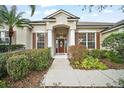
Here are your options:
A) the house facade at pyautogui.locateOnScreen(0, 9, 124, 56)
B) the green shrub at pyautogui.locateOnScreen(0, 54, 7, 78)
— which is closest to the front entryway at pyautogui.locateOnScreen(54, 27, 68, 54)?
the house facade at pyautogui.locateOnScreen(0, 9, 124, 56)

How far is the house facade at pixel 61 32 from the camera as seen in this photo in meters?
17.9

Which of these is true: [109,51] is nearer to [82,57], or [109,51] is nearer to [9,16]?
[82,57]

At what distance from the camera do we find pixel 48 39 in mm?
17891

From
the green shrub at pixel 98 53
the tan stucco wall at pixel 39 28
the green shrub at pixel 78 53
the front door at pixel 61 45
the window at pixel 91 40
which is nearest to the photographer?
the green shrub at pixel 78 53

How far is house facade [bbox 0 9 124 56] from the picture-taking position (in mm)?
17891

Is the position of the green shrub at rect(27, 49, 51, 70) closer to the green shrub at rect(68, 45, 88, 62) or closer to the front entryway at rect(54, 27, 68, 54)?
the green shrub at rect(68, 45, 88, 62)

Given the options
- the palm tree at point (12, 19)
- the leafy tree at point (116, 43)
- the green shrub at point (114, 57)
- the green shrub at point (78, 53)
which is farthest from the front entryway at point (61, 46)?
the palm tree at point (12, 19)

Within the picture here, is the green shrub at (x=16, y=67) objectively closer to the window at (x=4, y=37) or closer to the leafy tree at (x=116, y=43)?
the leafy tree at (x=116, y=43)

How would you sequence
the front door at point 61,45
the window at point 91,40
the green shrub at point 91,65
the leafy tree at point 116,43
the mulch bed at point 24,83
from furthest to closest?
1. the window at point 91,40
2. the front door at point 61,45
3. the leafy tree at point 116,43
4. the green shrub at point 91,65
5. the mulch bed at point 24,83

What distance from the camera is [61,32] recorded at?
60.4 feet

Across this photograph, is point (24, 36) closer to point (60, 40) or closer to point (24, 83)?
point (60, 40)

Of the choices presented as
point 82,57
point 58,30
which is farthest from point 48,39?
point 82,57

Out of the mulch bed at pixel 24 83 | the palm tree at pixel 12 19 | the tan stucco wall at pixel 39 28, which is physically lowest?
the mulch bed at pixel 24 83
